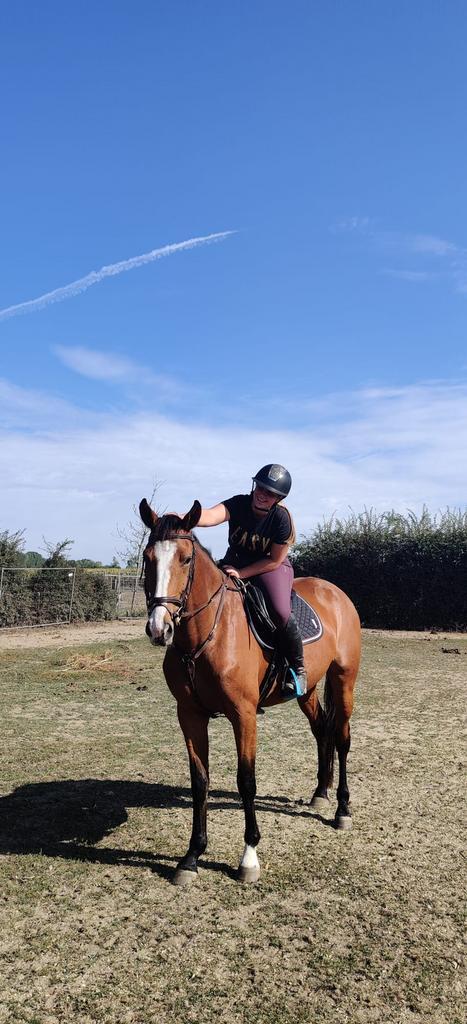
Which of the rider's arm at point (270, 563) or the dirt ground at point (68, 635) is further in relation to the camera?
the dirt ground at point (68, 635)

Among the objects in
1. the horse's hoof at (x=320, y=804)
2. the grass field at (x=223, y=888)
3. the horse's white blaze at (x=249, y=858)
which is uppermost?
the horse's white blaze at (x=249, y=858)

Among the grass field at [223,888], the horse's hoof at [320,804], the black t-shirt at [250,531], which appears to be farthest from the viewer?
the horse's hoof at [320,804]

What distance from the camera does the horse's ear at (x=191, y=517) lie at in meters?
3.99

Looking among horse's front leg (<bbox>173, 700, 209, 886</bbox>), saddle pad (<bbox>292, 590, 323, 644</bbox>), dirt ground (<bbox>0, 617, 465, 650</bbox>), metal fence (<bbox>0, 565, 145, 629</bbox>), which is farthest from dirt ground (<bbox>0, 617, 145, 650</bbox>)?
horse's front leg (<bbox>173, 700, 209, 886</bbox>)

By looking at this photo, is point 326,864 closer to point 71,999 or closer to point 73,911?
point 73,911

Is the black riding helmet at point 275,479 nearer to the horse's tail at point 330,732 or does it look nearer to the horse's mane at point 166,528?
the horse's mane at point 166,528

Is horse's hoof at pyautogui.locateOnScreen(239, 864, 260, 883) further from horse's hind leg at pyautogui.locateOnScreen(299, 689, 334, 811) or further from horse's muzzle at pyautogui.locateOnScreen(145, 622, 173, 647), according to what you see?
horse's muzzle at pyautogui.locateOnScreen(145, 622, 173, 647)

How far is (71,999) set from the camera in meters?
2.97

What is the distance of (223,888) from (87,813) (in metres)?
1.67

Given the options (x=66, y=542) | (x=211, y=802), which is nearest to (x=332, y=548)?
(x=66, y=542)

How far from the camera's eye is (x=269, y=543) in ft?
15.2

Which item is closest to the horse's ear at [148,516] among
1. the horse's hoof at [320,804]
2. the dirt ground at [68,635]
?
the horse's hoof at [320,804]

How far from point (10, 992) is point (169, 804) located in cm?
264

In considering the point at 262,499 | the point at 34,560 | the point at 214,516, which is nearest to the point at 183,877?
the point at 214,516
